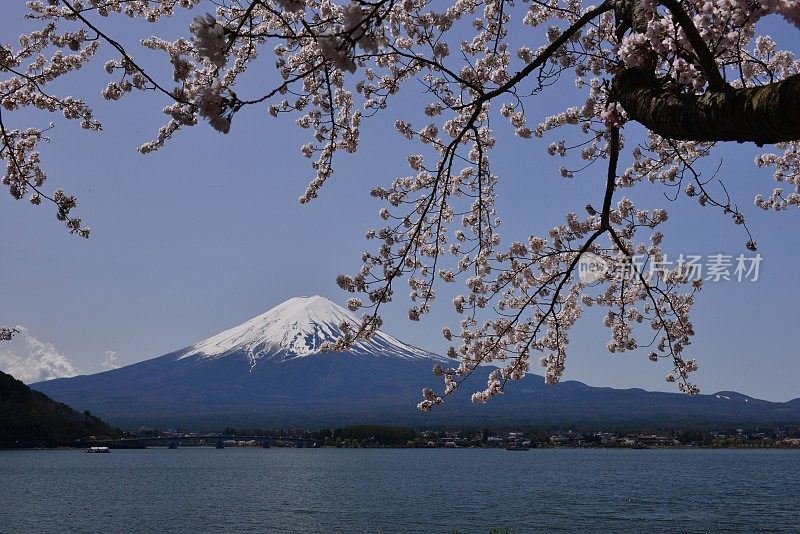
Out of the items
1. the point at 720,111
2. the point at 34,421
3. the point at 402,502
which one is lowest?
the point at 402,502

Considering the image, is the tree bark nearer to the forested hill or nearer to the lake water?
the lake water

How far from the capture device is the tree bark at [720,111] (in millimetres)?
2643

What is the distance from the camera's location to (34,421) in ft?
375

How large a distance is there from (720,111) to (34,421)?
127 metres

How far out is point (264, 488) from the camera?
249ft

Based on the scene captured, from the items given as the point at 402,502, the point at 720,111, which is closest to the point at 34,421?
the point at 402,502

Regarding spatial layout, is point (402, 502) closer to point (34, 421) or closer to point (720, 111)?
point (720, 111)

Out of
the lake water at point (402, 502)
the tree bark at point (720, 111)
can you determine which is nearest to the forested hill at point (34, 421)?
the lake water at point (402, 502)

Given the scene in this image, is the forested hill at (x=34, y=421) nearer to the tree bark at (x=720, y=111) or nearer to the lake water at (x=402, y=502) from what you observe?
the lake water at (x=402, y=502)

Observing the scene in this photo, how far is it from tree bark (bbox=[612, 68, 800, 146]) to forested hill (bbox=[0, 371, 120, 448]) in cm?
11579

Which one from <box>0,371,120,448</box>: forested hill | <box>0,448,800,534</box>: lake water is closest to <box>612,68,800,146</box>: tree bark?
<box>0,448,800,534</box>: lake water

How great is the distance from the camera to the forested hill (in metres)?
107

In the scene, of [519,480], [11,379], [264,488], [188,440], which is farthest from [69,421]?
[519,480]

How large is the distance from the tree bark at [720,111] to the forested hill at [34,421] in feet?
380
